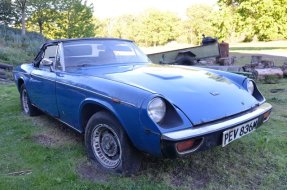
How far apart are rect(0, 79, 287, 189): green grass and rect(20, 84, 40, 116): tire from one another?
3.12 ft

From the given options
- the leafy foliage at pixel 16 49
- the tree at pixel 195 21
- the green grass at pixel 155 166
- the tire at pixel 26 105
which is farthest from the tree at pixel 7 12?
the tree at pixel 195 21

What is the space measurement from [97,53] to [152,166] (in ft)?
5.96

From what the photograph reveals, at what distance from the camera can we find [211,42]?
9789 mm

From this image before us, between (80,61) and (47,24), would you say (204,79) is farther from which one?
(47,24)

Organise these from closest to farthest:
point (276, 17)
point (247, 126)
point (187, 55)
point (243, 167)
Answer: point (247, 126), point (243, 167), point (187, 55), point (276, 17)

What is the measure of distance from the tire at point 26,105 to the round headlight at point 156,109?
134 inches

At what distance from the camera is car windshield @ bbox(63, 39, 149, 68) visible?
13.6 feet

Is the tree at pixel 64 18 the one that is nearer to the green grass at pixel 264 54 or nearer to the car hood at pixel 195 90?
the green grass at pixel 264 54

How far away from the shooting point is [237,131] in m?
2.93

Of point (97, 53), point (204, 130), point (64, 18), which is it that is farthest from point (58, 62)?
point (64, 18)

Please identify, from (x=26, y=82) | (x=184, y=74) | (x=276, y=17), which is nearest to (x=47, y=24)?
(x=276, y=17)

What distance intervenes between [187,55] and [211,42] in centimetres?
90

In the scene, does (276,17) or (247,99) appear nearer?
(247,99)

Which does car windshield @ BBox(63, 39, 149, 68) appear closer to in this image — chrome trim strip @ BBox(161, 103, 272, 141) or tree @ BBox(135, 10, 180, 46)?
chrome trim strip @ BBox(161, 103, 272, 141)
